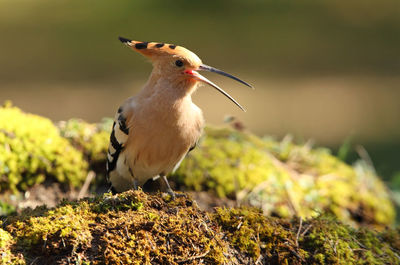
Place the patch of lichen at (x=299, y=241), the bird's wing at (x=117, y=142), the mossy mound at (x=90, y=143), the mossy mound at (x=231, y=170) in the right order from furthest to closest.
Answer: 1. the mossy mound at (x=90, y=143)
2. the mossy mound at (x=231, y=170)
3. the bird's wing at (x=117, y=142)
4. the patch of lichen at (x=299, y=241)

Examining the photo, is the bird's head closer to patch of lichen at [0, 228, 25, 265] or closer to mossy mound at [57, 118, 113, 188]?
mossy mound at [57, 118, 113, 188]

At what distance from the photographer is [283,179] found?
4539mm

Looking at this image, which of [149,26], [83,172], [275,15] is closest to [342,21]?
[275,15]

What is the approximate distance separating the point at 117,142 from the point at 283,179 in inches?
64.1

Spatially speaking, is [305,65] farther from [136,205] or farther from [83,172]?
[136,205]

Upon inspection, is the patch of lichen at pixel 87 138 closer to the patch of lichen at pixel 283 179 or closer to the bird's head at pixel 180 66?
the patch of lichen at pixel 283 179

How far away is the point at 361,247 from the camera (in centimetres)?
292

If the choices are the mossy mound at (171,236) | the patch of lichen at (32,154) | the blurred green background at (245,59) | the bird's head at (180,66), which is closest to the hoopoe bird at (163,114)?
the bird's head at (180,66)

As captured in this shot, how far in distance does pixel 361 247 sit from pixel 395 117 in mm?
6180

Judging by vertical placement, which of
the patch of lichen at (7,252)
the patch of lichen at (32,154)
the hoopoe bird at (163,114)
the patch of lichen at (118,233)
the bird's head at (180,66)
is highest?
the bird's head at (180,66)

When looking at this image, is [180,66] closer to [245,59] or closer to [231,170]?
[231,170]

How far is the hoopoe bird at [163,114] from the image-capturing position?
3295 millimetres

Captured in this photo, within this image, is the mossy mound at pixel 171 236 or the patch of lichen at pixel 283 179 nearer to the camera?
the mossy mound at pixel 171 236

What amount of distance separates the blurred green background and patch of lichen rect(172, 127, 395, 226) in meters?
1.68
